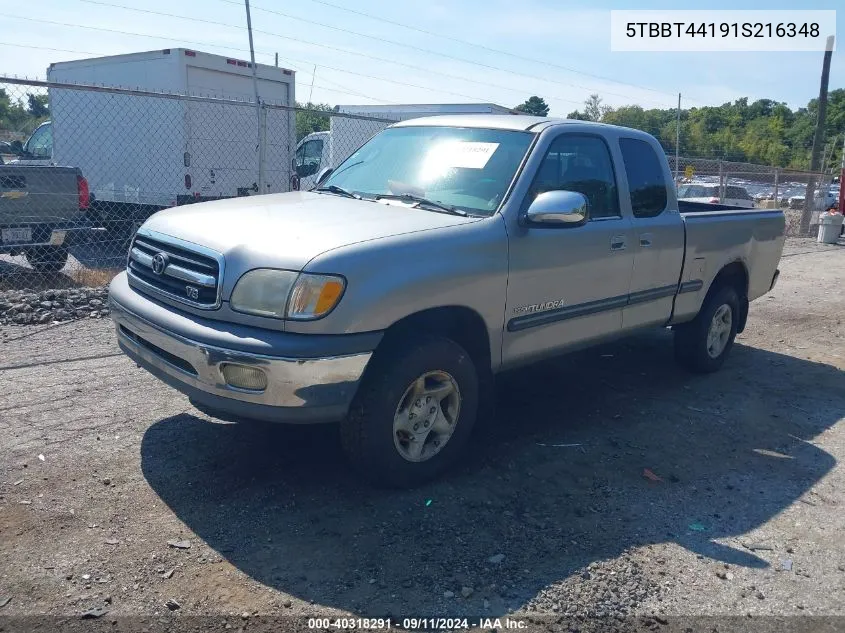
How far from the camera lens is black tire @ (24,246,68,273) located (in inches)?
368

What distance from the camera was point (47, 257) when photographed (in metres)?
9.44

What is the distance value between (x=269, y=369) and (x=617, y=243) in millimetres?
2699

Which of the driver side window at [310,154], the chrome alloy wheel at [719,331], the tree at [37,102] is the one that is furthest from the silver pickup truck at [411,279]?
the driver side window at [310,154]

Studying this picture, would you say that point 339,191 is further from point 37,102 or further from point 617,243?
point 37,102

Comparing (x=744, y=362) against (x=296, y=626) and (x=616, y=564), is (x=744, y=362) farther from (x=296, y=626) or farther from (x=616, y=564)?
(x=296, y=626)

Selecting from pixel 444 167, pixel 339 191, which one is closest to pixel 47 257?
pixel 339 191

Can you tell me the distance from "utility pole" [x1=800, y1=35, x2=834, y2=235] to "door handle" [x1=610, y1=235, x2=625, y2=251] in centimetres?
1780

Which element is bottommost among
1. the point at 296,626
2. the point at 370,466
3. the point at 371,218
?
the point at 296,626

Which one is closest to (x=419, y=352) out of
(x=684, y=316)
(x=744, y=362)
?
(x=684, y=316)

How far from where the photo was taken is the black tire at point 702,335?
6.48 metres

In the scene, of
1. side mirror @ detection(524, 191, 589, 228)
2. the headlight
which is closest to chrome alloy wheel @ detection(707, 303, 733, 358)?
side mirror @ detection(524, 191, 589, 228)

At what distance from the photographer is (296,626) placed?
2.97 meters

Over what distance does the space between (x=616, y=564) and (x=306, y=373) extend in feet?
5.46

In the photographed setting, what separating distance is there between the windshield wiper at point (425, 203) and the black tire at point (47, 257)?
243 inches
